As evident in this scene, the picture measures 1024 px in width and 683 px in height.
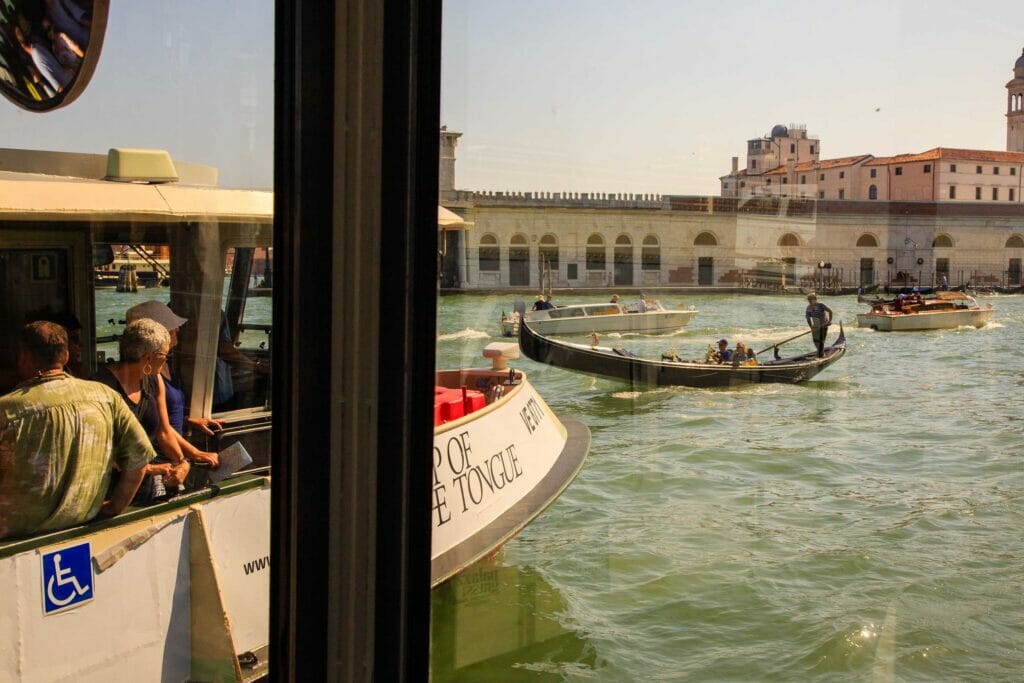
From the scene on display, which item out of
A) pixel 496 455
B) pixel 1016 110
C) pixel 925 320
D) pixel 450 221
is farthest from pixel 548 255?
pixel 496 455

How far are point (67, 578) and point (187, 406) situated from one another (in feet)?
0.66

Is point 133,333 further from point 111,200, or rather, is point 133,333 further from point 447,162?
point 447,162

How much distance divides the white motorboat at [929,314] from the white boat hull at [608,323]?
0.23 m

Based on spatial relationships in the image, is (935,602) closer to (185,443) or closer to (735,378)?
(735,378)

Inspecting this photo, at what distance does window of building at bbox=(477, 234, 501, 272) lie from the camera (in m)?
1.04

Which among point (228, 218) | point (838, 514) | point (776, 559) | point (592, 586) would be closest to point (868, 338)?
point (838, 514)

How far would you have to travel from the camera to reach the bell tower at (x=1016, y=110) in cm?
70

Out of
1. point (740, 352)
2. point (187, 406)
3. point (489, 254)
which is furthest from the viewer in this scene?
point (740, 352)

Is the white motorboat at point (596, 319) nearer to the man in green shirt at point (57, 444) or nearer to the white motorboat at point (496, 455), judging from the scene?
the white motorboat at point (496, 455)

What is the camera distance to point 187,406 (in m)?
0.96

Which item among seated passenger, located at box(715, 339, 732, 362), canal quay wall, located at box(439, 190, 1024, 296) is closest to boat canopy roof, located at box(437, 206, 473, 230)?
canal quay wall, located at box(439, 190, 1024, 296)

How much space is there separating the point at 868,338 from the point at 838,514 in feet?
0.77

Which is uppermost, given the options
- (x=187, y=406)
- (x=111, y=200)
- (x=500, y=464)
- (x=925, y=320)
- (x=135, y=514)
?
(x=111, y=200)

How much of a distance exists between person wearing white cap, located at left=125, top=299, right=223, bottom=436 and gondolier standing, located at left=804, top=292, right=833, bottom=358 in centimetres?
63
